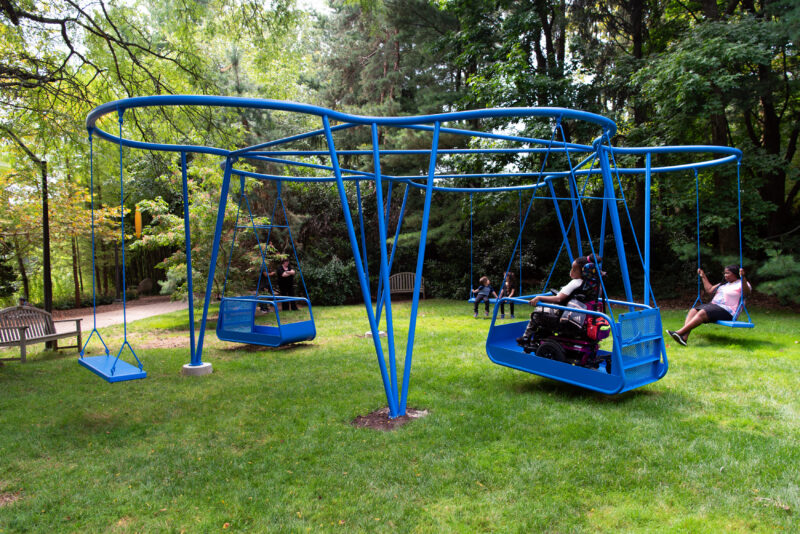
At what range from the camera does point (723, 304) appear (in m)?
7.58

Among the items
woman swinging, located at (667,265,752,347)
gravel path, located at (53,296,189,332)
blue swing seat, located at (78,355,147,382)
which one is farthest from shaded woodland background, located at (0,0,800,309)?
blue swing seat, located at (78,355,147,382)

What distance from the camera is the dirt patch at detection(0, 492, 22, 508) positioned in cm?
328

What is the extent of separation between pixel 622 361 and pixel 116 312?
1410cm

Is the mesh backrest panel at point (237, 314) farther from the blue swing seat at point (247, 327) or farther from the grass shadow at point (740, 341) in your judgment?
the grass shadow at point (740, 341)

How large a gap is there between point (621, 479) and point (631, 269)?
1310 centimetres

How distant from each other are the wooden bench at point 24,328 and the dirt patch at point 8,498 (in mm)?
4610

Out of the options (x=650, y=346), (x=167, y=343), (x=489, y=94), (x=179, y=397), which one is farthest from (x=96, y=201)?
(x=650, y=346)

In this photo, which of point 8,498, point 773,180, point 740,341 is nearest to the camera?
point 8,498

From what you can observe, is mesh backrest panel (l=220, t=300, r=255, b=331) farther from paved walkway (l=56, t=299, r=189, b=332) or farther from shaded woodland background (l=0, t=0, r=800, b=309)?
paved walkway (l=56, t=299, r=189, b=332)

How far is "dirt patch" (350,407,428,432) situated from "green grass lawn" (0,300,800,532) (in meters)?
0.11

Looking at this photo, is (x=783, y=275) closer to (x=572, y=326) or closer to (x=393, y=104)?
(x=572, y=326)

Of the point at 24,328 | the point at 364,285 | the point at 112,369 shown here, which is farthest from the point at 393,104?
the point at 112,369

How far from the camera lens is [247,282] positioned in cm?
1202

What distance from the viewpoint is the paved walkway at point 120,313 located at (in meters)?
12.0
